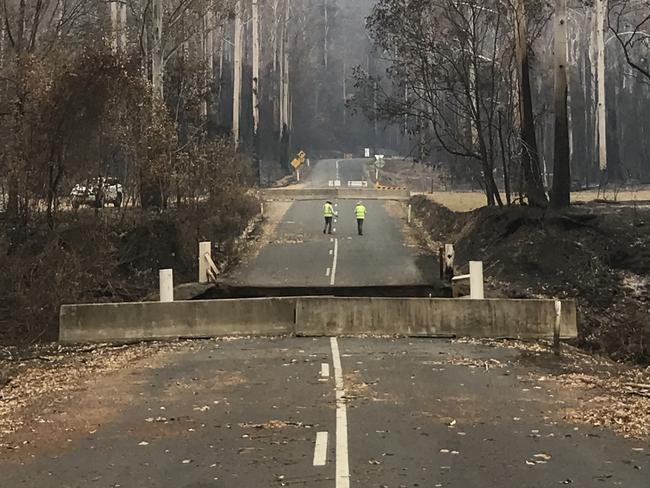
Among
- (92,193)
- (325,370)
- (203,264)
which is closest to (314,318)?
(325,370)

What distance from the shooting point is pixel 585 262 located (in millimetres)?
24125

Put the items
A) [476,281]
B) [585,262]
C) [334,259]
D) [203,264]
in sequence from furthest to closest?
[334,259]
[203,264]
[585,262]
[476,281]

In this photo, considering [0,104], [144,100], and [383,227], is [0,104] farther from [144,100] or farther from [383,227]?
[383,227]

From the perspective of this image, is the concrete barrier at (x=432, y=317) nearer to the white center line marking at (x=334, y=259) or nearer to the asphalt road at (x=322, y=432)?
the asphalt road at (x=322, y=432)

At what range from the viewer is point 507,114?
33.2 meters

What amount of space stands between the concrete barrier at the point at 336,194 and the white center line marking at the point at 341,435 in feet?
155

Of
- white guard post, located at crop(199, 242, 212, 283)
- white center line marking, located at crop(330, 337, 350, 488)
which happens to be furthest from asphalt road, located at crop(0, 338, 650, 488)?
white guard post, located at crop(199, 242, 212, 283)

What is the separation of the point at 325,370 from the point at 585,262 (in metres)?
13.4

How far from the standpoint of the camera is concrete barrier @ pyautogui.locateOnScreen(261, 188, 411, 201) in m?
60.7

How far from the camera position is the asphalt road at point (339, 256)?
27.6 meters

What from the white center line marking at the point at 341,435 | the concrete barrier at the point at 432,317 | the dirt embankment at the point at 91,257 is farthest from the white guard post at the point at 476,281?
the dirt embankment at the point at 91,257

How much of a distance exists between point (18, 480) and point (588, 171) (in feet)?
235

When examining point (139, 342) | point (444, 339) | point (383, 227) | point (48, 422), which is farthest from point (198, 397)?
point (383, 227)

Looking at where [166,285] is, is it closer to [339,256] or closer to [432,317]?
[432,317]
